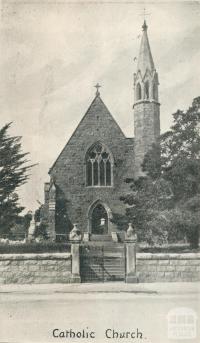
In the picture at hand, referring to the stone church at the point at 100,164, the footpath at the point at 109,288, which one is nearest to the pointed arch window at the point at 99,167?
the stone church at the point at 100,164

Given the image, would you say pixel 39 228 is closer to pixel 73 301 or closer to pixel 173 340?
pixel 73 301

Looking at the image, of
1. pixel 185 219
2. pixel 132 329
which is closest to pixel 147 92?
pixel 185 219

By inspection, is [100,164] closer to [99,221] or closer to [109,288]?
[99,221]

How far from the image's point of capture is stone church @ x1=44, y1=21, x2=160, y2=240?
34781mm

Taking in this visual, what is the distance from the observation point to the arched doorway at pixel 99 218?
35.5m

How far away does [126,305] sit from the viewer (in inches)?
483

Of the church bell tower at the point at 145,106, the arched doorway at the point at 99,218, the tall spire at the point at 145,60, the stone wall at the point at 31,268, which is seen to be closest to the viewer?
the stone wall at the point at 31,268

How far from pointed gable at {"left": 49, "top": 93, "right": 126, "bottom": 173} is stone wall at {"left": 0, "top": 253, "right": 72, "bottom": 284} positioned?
21.2 m

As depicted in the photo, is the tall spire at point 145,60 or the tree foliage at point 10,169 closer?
the tree foliage at point 10,169

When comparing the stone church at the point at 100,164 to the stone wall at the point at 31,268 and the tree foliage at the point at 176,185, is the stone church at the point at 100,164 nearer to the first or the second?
the tree foliage at the point at 176,185

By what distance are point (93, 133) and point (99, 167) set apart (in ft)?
8.44

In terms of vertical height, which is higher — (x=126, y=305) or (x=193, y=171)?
(x=193, y=171)

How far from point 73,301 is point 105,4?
29.5 ft

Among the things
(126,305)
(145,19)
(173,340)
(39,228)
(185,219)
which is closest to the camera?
(173,340)
